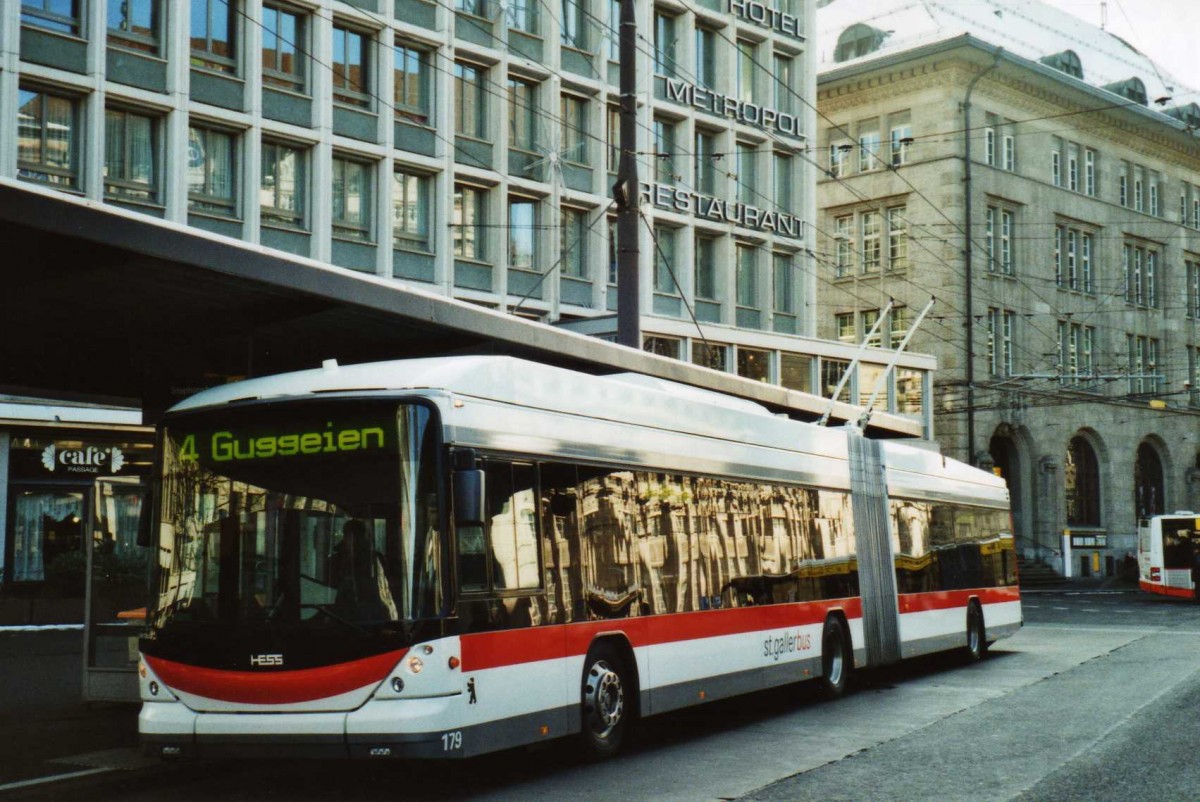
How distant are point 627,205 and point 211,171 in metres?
16.0

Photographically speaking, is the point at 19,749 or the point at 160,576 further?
the point at 19,749

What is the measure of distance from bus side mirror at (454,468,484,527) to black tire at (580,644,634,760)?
2.18 metres

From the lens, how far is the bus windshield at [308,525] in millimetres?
9422

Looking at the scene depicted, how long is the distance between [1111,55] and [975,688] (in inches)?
2286

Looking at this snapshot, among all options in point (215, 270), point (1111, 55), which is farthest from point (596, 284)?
point (1111, 55)

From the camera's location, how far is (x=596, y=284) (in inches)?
1563

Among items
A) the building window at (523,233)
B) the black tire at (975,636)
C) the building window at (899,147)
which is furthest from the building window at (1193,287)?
the black tire at (975,636)

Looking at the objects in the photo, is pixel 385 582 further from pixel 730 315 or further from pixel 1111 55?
pixel 1111 55

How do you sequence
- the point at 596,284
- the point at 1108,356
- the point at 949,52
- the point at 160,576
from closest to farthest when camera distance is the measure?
the point at 160,576
the point at 596,284
the point at 949,52
the point at 1108,356

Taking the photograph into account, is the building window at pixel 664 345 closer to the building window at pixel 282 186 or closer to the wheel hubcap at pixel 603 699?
the building window at pixel 282 186

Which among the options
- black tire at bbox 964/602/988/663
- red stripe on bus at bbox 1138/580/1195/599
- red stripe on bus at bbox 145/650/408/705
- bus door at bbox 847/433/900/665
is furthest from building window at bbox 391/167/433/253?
red stripe on bus at bbox 145/650/408/705

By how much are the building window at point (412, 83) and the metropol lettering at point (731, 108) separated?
8.77 meters

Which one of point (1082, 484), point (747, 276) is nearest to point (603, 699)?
point (747, 276)

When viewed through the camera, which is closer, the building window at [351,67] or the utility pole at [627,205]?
the utility pole at [627,205]
